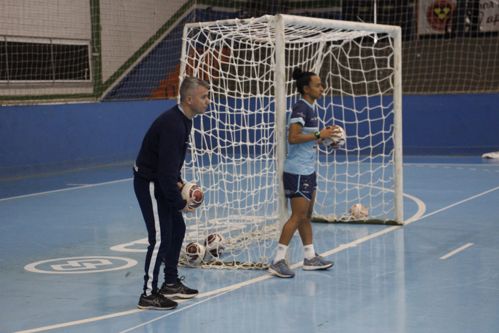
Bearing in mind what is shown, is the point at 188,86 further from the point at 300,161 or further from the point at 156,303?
the point at 156,303

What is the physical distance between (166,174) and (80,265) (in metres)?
2.63

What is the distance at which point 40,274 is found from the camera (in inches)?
317

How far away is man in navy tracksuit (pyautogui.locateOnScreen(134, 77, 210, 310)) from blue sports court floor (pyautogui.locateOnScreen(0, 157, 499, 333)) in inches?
16.5

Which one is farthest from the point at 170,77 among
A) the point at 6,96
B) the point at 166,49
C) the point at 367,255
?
the point at 367,255

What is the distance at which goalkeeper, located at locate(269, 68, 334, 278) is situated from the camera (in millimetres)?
7648

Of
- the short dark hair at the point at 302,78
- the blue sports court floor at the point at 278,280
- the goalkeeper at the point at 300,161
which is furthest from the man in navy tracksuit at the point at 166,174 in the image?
the short dark hair at the point at 302,78

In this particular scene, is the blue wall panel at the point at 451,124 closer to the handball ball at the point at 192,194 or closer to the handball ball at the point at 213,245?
the handball ball at the point at 213,245

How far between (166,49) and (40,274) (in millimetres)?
15954

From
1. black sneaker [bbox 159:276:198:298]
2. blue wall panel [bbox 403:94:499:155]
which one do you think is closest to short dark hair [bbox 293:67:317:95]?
black sneaker [bbox 159:276:198:298]

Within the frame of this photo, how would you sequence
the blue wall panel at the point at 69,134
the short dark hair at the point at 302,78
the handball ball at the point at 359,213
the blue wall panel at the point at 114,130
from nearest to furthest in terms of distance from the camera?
the short dark hair at the point at 302,78
the handball ball at the point at 359,213
the blue wall panel at the point at 69,134
the blue wall panel at the point at 114,130

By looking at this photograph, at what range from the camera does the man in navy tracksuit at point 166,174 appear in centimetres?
627

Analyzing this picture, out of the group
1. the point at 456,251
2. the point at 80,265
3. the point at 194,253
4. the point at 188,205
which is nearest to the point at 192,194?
the point at 188,205

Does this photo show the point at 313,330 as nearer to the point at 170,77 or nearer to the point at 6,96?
the point at 6,96

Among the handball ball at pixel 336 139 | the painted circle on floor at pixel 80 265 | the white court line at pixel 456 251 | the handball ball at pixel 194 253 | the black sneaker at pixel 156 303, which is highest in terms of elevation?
the handball ball at pixel 336 139
